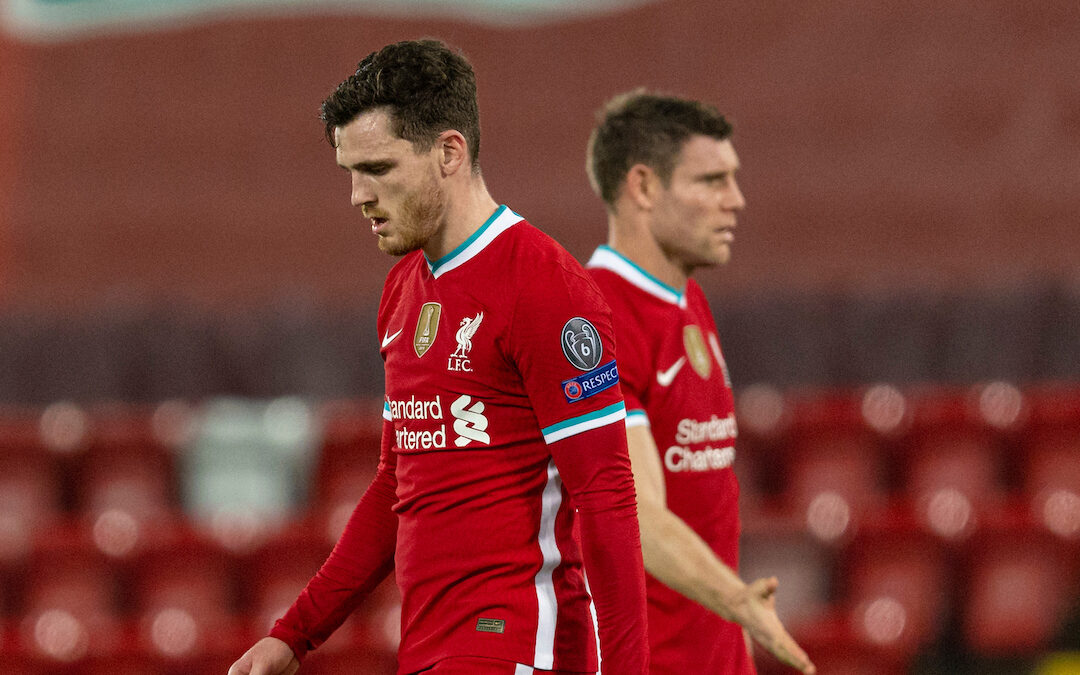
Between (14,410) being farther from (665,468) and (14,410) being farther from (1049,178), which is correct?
(1049,178)

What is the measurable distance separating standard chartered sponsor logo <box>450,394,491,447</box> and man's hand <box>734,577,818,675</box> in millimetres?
663

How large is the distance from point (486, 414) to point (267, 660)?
1.66 feet

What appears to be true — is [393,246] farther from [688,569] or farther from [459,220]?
[688,569]

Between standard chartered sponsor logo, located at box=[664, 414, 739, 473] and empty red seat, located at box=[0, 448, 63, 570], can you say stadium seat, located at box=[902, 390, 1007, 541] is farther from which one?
empty red seat, located at box=[0, 448, 63, 570]

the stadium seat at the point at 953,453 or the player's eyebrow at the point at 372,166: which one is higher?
the player's eyebrow at the point at 372,166

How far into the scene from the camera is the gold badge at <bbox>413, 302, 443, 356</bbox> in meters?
1.73

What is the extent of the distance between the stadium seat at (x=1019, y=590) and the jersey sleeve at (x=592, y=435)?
3003mm

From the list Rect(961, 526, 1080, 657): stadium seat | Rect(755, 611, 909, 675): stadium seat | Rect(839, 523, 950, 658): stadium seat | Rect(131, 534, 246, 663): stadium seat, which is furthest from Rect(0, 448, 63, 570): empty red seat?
Rect(961, 526, 1080, 657): stadium seat

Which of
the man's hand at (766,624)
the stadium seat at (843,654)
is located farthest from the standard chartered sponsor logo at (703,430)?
the stadium seat at (843,654)

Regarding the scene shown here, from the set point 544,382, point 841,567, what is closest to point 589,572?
point 544,382

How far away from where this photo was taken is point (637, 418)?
2.27 m

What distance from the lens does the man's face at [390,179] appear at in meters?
1.67

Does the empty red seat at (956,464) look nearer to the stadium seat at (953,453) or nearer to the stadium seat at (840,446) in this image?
the stadium seat at (953,453)

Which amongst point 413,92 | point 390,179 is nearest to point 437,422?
point 390,179
